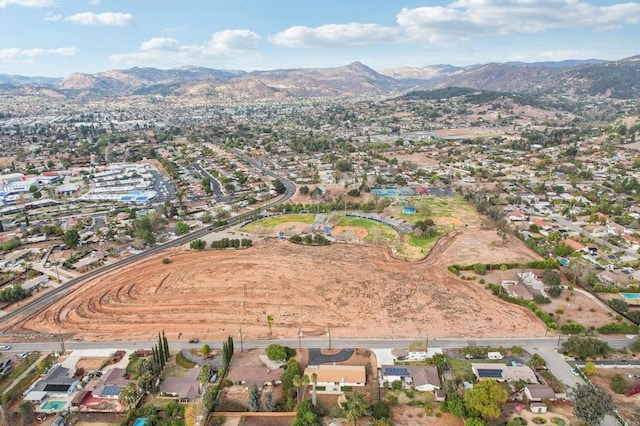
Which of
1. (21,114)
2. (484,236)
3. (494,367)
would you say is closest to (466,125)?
(484,236)

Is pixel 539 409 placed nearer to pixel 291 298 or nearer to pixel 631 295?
pixel 631 295

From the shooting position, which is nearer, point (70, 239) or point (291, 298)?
point (291, 298)

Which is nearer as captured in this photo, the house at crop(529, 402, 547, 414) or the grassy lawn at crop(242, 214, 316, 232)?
the house at crop(529, 402, 547, 414)

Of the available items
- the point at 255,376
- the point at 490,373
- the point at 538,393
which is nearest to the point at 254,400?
the point at 255,376

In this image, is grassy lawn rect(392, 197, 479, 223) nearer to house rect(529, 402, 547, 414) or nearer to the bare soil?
the bare soil

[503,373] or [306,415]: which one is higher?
[306,415]

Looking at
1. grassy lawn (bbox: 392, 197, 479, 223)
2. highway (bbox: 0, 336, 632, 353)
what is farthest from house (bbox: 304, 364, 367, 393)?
grassy lawn (bbox: 392, 197, 479, 223)

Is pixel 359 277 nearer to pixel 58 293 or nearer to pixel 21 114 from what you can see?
pixel 58 293
